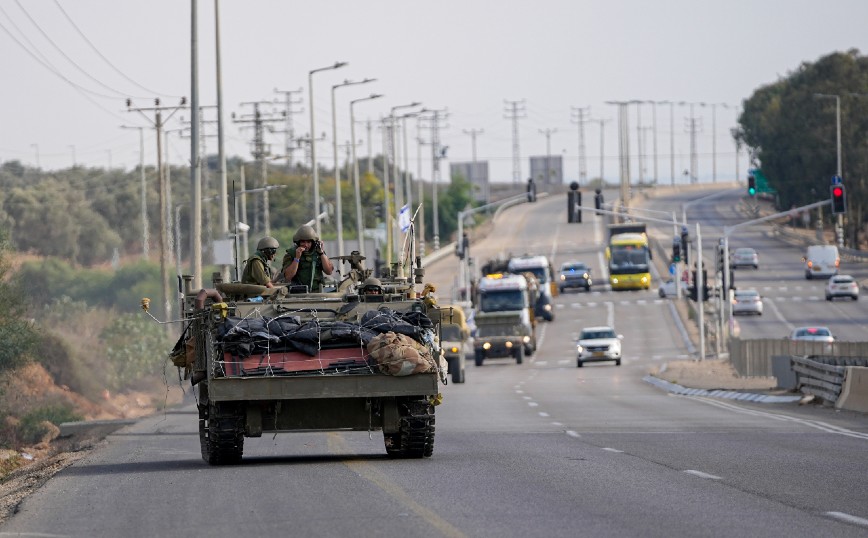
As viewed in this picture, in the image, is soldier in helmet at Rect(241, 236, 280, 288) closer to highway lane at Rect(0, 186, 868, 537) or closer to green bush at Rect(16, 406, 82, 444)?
highway lane at Rect(0, 186, 868, 537)

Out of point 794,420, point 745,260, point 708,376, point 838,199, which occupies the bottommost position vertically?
point 708,376

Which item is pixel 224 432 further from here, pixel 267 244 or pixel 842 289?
pixel 842 289

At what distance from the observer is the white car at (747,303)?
3378 inches

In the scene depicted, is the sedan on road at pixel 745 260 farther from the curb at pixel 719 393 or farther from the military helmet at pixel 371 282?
the military helmet at pixel 371 282

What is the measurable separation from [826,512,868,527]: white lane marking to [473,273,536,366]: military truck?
54714 millimetres

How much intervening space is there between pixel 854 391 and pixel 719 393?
12.0m

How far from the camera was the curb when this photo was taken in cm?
3731

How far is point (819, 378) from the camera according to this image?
34.9 meters

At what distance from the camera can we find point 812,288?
3947 inches

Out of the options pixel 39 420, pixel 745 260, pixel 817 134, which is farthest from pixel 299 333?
pixel 817 134

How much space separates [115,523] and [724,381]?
127ft

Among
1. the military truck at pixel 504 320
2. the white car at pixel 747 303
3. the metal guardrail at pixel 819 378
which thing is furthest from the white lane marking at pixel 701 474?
the white car at pixel 747 303

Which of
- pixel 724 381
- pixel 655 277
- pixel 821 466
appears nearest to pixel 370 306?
pixel 821 466

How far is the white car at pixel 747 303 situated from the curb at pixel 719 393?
105 feet
